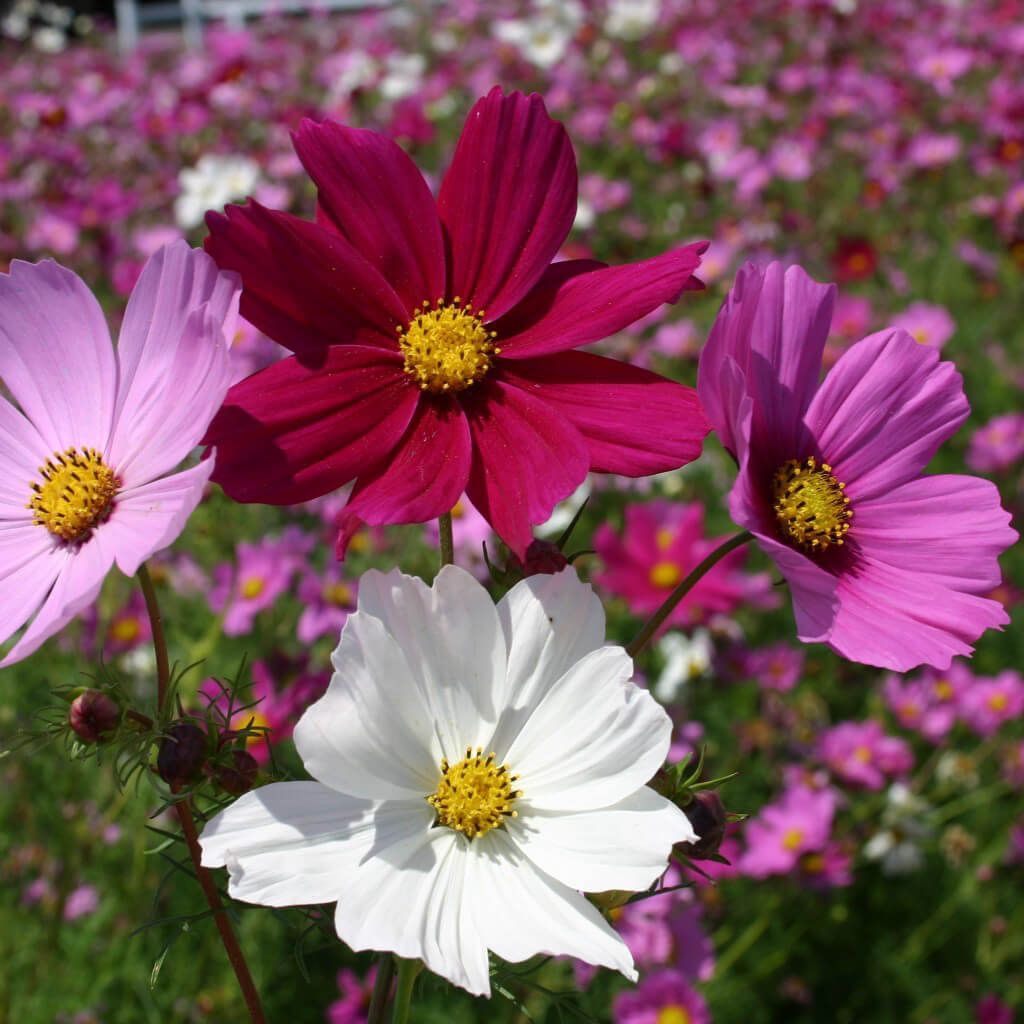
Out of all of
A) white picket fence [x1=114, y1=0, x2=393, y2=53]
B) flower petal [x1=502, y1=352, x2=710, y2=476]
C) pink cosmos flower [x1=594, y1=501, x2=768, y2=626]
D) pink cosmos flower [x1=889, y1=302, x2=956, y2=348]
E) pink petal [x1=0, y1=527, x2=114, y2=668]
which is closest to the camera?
pink petal [x1=0, y1=527, x2=114, y2=668]

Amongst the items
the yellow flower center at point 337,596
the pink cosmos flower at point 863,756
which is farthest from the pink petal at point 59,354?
the pink cosmos flower at point 863,756

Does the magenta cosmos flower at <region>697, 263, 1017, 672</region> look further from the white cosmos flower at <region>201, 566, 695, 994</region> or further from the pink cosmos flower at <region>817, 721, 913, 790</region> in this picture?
the pink cosmos flower at <region>817, 721, 913, 790</region>

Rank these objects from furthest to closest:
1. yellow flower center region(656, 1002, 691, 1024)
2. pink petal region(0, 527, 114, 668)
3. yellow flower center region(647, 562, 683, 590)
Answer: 1. yellow flower center region(647, 562, 683, 590)
2. yellow flower center region(656, 1002, 691, 1024)
3. pink petal region(0, 527, 114, 668)

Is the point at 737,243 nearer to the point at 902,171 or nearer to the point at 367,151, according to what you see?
the point at 902,171

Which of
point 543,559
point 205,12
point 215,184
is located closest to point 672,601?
point 543,559

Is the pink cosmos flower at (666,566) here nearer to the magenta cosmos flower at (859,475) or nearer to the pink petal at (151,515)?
the magenta cosmos flower at (859,475)

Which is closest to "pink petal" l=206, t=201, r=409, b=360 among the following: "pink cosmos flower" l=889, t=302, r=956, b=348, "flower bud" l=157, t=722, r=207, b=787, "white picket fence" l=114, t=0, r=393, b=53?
"flower bud" l=157, t=722, r=207, b=787

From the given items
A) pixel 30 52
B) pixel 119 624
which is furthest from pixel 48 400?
pixel 30 52
